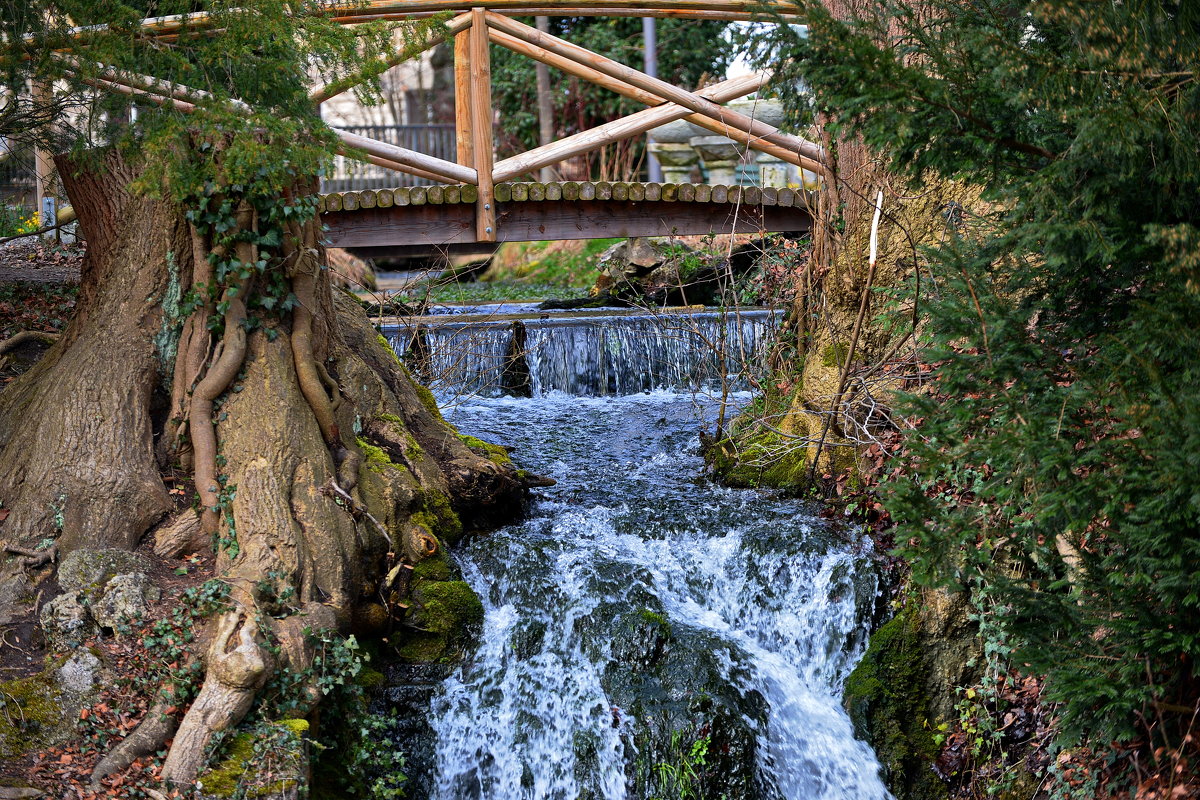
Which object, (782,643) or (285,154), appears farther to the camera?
(782,643)

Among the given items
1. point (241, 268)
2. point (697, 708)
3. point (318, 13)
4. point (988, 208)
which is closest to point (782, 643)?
point (697, 708)

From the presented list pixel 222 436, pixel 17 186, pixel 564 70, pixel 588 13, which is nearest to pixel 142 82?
pixel 222 436

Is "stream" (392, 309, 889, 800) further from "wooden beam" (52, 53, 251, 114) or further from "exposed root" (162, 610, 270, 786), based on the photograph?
"wooden beam" (52, 53, 251, 114)

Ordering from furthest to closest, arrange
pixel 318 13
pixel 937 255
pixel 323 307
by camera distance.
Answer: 1. pixel 323 307
2. pixel 318 13
3. pixel 937 255

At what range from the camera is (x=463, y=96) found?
8.76m

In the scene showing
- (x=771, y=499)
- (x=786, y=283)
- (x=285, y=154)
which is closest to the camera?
(x=285, y=154)

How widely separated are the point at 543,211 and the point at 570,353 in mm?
1470

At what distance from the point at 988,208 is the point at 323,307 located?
14.3ft

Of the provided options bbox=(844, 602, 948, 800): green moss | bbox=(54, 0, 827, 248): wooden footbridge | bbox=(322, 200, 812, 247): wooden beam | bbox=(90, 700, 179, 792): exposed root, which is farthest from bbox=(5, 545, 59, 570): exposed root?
bbox=(322, 200, 812, 247): wooden beam

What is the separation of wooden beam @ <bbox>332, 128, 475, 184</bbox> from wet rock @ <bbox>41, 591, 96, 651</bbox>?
4537 millimetres

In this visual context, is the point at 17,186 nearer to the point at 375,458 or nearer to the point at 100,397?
the point at 100,397

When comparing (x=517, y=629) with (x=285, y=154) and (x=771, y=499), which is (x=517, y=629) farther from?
(x=285, y=154)

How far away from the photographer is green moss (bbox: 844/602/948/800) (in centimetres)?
534

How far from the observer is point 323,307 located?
19.9 feet
